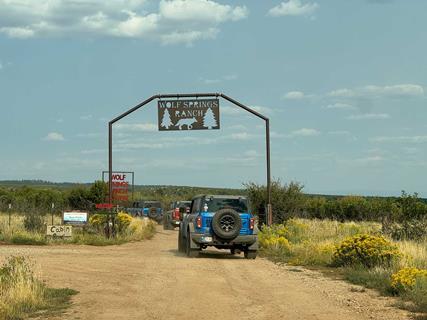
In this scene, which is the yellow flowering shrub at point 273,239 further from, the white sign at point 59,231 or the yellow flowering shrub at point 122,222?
the white sign at point 59,231

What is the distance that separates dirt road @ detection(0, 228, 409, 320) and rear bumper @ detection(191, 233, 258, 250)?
1.26 m

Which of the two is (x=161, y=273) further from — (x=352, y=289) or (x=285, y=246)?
(x=285, y=246)

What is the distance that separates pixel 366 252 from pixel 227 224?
5267 millimetres

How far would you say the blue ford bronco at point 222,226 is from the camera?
832 inches

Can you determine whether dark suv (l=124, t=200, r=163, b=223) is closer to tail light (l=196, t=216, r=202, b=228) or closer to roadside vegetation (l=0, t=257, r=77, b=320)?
tail light (l=196, t=216, r=202, b=228)

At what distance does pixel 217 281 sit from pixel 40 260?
6.56m

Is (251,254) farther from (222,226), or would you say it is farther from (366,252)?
(366,252)

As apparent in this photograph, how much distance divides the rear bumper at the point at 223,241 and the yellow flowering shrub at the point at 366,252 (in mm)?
3825

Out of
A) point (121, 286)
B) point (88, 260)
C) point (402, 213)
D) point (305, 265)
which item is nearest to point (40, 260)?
point (88, 260)

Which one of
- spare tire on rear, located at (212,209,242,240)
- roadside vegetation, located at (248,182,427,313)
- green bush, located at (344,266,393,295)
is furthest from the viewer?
spare tire on rear, located at (212,209,242,240)

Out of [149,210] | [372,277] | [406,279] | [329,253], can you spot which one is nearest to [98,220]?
[329,253]

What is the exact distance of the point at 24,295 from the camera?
11.3 m

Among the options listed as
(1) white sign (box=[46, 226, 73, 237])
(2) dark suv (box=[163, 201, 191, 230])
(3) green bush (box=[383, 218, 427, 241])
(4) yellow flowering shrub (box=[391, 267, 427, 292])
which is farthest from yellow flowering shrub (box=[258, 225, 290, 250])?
(2) dark suv (box=[163, 201, 191, 230])

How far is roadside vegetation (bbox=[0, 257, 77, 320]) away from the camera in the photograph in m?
10.4
